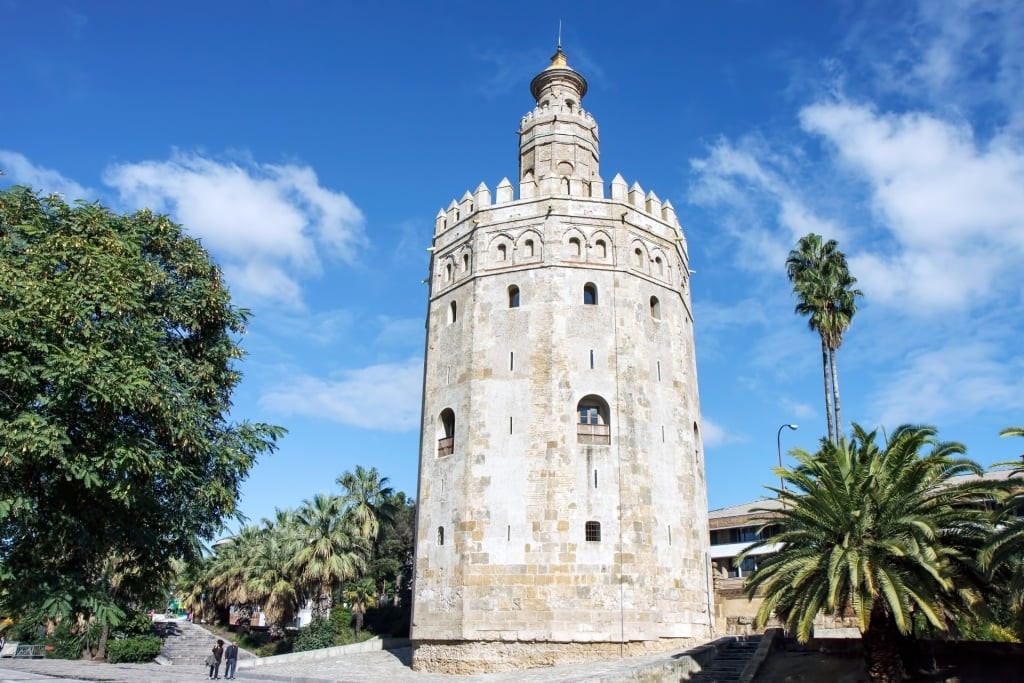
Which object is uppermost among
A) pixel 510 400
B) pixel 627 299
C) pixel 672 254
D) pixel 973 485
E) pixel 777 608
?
pixel 672 254

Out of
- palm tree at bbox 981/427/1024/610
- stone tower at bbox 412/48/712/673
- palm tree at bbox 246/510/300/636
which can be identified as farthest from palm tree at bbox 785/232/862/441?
palm tree at bbox 246/510/300/636

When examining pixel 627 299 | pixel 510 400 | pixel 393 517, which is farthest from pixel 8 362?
pixel 393 517

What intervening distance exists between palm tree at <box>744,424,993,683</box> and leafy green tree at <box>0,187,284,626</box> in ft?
37.4

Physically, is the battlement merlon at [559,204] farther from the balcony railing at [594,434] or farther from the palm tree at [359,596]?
the palm tree at [359,596]

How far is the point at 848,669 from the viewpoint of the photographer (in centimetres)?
1775

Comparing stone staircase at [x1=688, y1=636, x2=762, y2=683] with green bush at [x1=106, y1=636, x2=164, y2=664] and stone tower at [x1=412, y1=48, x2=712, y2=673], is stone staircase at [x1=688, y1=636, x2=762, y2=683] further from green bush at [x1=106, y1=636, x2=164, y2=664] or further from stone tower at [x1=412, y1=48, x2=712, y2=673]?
green bush at [x1=106, y1=636, x2=164, y2=664]

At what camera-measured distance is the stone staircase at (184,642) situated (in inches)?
1371

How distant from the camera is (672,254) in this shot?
27516 mm

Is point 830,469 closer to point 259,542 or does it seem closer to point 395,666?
point 395,666

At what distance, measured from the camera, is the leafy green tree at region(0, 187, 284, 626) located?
1327 cm

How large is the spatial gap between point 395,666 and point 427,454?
6648mm

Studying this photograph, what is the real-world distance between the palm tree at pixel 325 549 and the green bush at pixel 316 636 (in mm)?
1785

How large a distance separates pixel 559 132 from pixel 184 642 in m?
28.8

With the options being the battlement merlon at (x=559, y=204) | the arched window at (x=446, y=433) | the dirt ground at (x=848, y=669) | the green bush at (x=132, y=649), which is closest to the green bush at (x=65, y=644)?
the green bush at (x=132, y=649)
